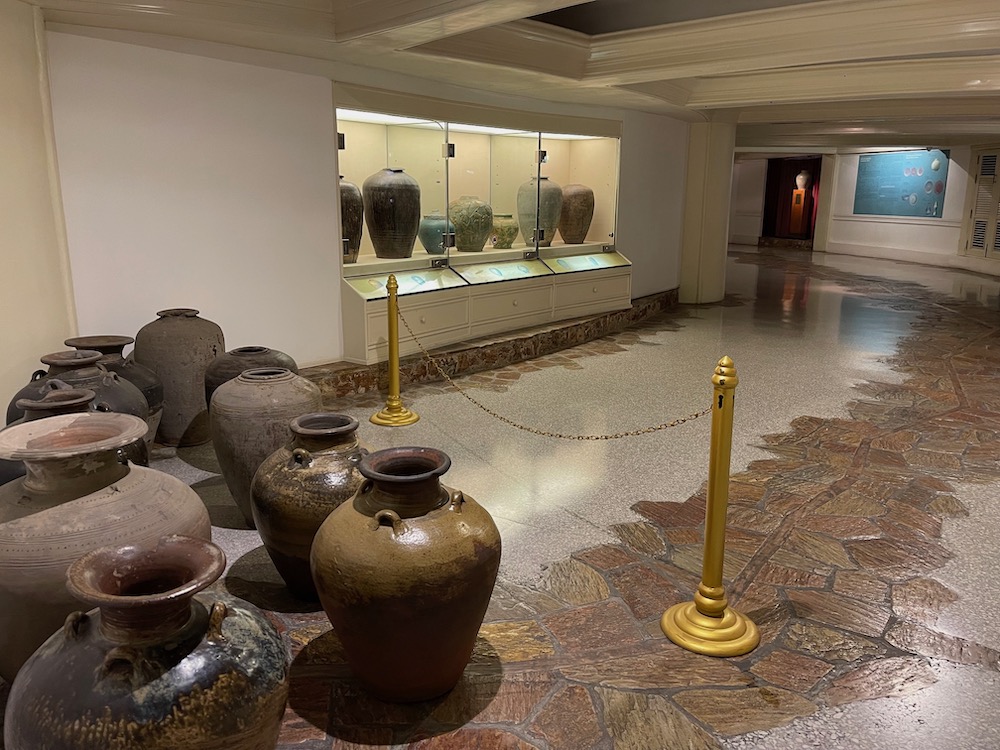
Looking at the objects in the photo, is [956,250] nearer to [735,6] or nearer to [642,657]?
[735,6]

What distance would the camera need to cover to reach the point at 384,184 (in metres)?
6.93

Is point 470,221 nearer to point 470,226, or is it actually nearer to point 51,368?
point 470,226

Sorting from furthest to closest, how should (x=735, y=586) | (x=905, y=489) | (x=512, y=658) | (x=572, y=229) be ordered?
(x=572, y=229), (x=905, y=489), (x=735, y=586), (x=512, y=658)

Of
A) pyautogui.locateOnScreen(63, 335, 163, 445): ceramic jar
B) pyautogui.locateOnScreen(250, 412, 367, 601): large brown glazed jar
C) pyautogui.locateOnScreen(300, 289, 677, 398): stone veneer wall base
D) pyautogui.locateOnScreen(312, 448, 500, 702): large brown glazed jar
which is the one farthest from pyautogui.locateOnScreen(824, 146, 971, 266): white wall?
pyautogui.locateOnScreen(312, 448, 500, 702): large brown glazed jar

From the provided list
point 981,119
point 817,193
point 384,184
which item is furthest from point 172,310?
point 817,193

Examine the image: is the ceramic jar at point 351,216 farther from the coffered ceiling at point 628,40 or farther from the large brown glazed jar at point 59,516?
the large brown glazed jar at point 59,516

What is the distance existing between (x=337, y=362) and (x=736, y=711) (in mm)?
4750

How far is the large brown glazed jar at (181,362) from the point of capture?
16.2ft

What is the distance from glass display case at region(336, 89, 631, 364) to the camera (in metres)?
6.78

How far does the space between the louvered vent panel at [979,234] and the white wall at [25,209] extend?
17.3 meters

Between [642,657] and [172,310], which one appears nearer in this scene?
[642,657]

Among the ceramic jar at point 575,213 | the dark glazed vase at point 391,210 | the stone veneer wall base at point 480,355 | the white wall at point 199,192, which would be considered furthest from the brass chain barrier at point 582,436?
the ceramic jar at point 575,213

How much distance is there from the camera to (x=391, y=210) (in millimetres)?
6980

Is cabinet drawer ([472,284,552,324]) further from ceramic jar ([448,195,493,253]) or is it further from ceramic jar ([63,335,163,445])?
ceramic jar ([63,335,163,445])
